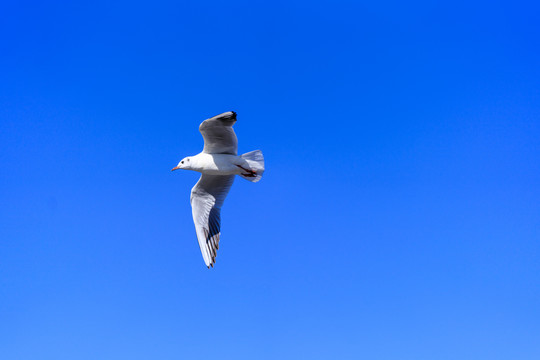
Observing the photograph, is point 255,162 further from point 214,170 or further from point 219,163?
point 214,170

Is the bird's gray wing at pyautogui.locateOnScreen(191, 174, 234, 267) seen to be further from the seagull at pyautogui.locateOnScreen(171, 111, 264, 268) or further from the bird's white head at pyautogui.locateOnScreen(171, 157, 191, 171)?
the bird's white head at pyautogui.locateOnScreen(171, 157, 191, 171)

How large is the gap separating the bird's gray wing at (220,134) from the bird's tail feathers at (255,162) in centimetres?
30

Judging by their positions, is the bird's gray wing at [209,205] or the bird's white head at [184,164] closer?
the bird's white head at [184,164]

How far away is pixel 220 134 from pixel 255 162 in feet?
3.62

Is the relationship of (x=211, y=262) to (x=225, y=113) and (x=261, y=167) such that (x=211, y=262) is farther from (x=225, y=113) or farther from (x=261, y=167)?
(x=225, y=113)

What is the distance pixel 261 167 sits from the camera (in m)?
10.8

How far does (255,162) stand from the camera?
10797 mm

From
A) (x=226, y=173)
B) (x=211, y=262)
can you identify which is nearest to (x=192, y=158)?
(x=226, y=173)

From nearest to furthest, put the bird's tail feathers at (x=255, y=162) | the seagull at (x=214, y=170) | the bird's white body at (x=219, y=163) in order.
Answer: the seagull at (x=214, y=170) → the bird's white body at (x=219, y=163) → the bird's tail feathers at (x=255, y=162)

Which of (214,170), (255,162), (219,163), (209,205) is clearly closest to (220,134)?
(219,163)

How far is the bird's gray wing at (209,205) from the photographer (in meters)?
11.4

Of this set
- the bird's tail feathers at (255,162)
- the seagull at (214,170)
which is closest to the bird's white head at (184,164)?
the seagull at (214,170)

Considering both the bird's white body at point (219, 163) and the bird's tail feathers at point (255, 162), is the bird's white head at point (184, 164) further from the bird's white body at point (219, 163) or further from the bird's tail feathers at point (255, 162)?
the bird's tail feathers at point (255, 162)

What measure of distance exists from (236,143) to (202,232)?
7.78 ft
